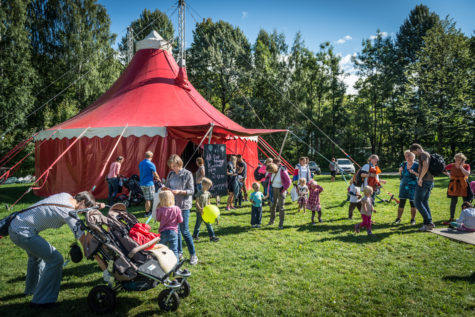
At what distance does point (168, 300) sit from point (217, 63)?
23916mm

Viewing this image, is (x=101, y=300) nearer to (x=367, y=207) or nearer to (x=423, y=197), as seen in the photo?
(x=367, y=207)

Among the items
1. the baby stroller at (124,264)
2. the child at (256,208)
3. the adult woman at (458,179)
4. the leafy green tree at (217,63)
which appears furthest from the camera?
the leafy green tree at (217,63)

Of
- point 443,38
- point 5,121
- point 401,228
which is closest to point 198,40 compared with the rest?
point 5,121

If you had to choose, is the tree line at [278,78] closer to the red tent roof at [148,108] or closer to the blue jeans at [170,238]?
the red tent roof at [148,108]

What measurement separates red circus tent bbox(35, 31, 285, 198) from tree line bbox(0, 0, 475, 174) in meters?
6.42

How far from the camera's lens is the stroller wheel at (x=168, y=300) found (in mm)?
3049

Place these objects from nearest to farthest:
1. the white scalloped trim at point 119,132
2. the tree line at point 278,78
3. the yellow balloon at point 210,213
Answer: the yellow balloon at point 210,213 → the white scalloped trim at point 119,132 → the tree line at point 278,78

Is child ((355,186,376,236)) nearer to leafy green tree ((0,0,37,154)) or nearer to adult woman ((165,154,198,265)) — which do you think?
adult woman ((165,154,198,265))

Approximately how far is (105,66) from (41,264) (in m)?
20.5

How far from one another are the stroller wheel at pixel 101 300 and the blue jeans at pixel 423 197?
5735mm

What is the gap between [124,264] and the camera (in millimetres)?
2918

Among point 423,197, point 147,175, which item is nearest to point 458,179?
point 423,197

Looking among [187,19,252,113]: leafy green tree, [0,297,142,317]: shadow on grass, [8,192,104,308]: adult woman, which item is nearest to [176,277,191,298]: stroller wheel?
[0,297,142,317]: shadow on grass

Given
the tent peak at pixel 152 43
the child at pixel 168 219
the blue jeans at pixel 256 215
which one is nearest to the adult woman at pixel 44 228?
the child at pixel 168 219
